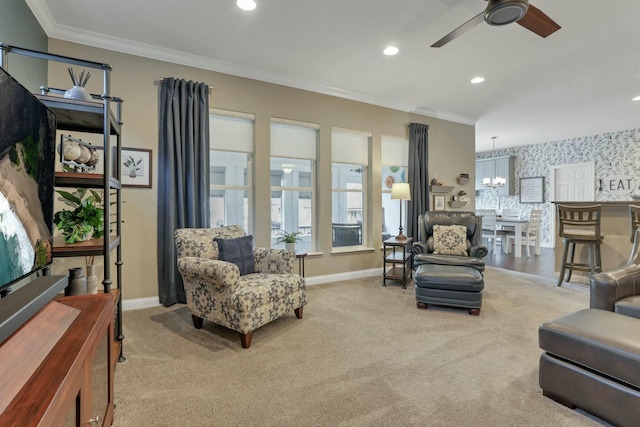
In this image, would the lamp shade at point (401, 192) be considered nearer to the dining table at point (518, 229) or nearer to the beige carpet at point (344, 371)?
the beige carpet at point (344, 371)

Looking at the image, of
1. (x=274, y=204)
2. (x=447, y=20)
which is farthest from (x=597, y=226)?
(x=274, y=204)

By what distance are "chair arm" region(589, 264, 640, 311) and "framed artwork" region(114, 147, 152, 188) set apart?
4094mm

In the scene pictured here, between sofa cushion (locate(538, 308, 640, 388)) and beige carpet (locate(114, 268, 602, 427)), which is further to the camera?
beige carpet (locate(114, 268, 602, 427))

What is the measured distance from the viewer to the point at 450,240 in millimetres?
4035

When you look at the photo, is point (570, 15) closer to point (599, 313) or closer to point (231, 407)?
point (599, 313)

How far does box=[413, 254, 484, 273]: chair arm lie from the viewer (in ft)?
11.7

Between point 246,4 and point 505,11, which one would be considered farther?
point 246,4

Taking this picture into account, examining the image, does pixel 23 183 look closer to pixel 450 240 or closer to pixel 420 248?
pixel 420 248

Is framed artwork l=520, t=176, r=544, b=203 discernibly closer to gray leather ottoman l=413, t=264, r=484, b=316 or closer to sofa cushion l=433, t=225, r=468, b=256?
sofa cushion l=433, t=225, r=468, b=256

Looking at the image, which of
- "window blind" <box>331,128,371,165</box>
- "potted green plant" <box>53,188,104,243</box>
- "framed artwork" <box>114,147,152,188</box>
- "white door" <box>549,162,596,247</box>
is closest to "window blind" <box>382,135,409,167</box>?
"window blind" <box>331,128,371,165</box>

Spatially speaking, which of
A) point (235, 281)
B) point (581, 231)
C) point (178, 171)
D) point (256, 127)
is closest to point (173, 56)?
point (256, 127)

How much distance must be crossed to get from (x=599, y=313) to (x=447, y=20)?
262 centimetres

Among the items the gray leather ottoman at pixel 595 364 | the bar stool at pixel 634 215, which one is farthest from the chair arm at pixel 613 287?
the bar stool at pixel 634 215

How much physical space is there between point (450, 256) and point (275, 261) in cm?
220
